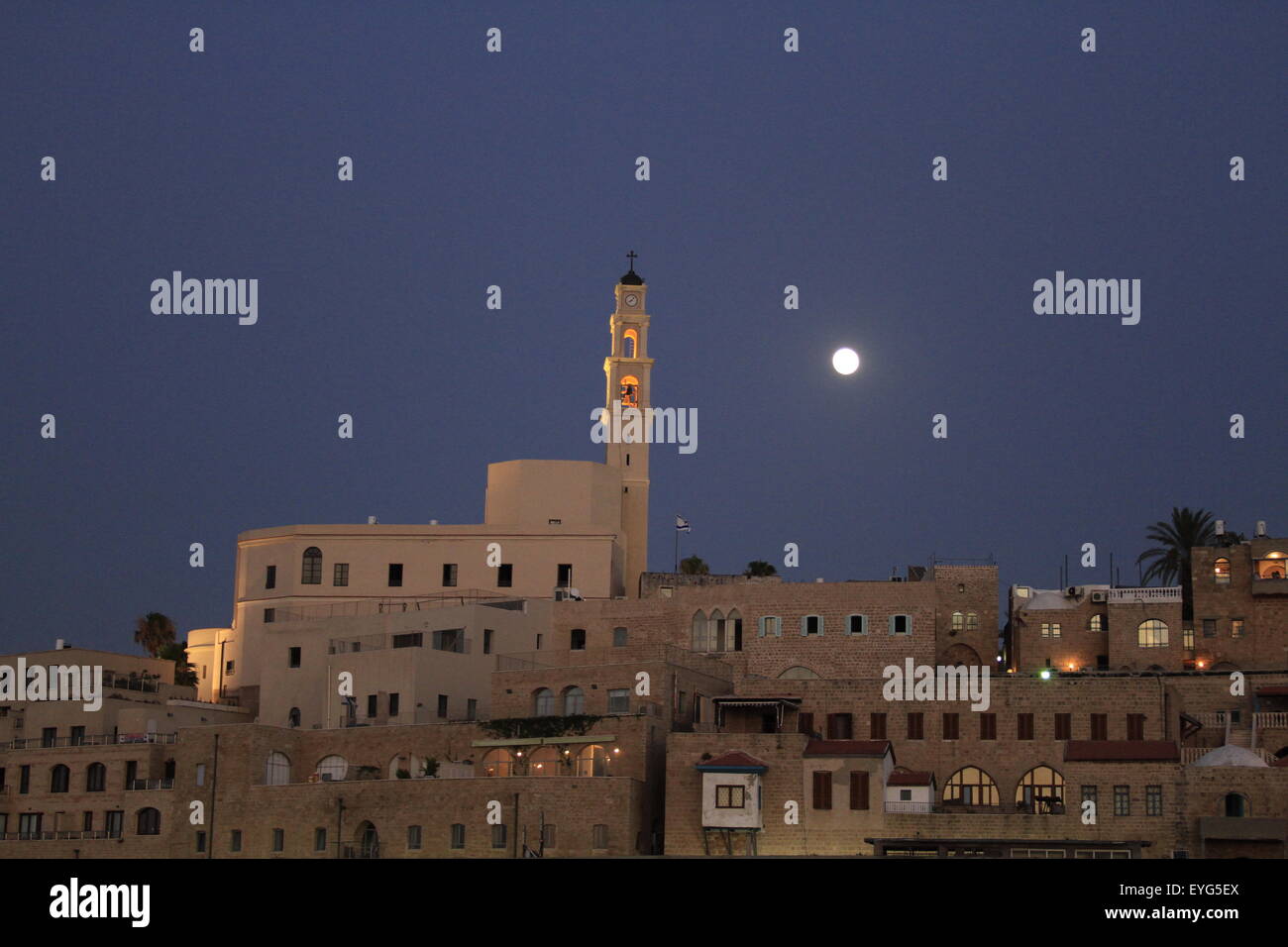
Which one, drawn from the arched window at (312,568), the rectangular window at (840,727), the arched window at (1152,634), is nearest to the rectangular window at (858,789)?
the rectangular window at (840,727)

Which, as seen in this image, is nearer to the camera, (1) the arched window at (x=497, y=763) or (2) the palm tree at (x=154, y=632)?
(1) the arched window at (x=497, y=763)

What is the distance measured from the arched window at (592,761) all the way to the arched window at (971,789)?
1248 cm

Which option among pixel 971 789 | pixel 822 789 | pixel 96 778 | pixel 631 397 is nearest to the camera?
pixel 822 789

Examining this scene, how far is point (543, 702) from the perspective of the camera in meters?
66.3

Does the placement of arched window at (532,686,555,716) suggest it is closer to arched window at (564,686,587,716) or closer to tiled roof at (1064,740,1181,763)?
arched window at (564,686,587,716)

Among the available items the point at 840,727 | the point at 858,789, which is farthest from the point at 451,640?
the point at 858,789

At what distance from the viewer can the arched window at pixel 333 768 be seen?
2672 inches

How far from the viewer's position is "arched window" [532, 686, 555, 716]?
66.0 m

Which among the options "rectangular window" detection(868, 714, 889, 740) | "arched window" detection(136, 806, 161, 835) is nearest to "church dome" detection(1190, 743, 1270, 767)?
"rectangular window" detection(868, 714, 889, 740)

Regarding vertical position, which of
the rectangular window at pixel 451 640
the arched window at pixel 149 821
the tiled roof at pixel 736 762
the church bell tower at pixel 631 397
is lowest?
the arched window at pixel 149 821

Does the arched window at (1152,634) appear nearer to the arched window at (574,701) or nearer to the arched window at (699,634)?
the arched window at (699,634)

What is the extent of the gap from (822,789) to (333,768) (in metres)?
20.8

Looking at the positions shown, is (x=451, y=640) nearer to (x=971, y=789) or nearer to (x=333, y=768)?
(x=333, y=768)

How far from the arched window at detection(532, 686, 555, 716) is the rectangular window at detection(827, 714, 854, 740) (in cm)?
1067
